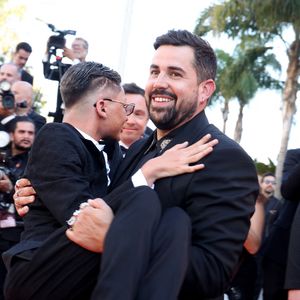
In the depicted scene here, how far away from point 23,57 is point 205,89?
565 centimetres

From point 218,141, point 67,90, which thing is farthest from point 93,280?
point 67,90

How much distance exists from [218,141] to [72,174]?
65cm

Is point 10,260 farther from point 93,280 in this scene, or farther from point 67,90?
point 67,90

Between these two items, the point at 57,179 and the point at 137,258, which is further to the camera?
the point at 57,179

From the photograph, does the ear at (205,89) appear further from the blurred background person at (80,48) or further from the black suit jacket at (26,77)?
the black suit jacket at (26,77)

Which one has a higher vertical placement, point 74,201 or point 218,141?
point 218,141

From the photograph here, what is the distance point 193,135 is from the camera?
304 centimetres

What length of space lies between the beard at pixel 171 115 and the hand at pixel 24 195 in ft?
2.21

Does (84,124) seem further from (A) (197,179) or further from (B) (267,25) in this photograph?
(B) (267,25)

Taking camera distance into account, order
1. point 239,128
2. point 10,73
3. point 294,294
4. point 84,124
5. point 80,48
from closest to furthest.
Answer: point 84,124 < point 294,294 < point 80,48 < point 10,73 < point 239,128

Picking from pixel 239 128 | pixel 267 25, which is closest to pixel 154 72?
pixel 267 25

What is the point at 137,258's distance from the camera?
2348mm

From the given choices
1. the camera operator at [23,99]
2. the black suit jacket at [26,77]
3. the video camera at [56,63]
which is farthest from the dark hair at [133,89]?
the black suit jacket at [26,77]

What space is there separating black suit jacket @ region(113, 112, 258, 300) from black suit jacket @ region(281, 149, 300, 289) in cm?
115
